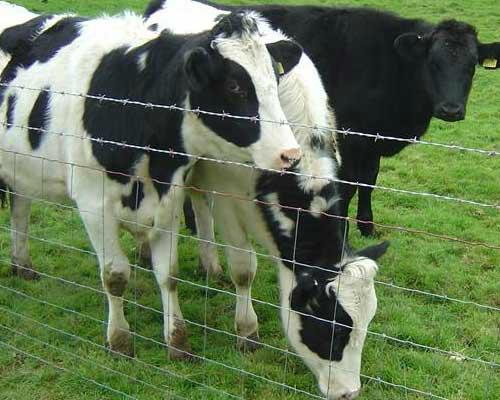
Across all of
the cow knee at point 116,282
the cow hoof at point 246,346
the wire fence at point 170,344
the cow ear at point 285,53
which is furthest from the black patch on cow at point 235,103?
the cow hoof at point 246,346

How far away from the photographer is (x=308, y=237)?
14.2 ft

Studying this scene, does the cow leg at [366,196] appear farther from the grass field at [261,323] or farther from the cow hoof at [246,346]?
the cow hoof at [246,346]

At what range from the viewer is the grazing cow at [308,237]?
4.10 m

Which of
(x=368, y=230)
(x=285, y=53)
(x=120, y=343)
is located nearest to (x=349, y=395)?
(x=120, y=343)

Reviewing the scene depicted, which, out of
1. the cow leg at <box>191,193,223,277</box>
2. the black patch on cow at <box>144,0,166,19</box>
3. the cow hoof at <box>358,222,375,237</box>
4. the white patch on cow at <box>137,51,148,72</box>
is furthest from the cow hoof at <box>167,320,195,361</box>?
the black patch on cow at <box>144,0,166,19</box>

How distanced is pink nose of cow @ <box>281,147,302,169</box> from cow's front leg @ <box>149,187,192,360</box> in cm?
104

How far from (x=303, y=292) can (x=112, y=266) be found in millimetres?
1459

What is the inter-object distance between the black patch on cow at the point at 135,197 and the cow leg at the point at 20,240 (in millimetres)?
1785

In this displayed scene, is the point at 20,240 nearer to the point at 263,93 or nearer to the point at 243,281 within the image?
the point at 243,281

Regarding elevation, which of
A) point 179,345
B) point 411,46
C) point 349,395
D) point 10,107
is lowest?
point 179,345

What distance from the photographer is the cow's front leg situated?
477 centimetres

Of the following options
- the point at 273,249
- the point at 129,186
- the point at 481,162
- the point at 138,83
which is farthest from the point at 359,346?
the point at 481,162

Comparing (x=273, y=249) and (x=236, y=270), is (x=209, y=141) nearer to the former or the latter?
(x=273, y=249)

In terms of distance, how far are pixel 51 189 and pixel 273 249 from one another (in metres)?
1.81
